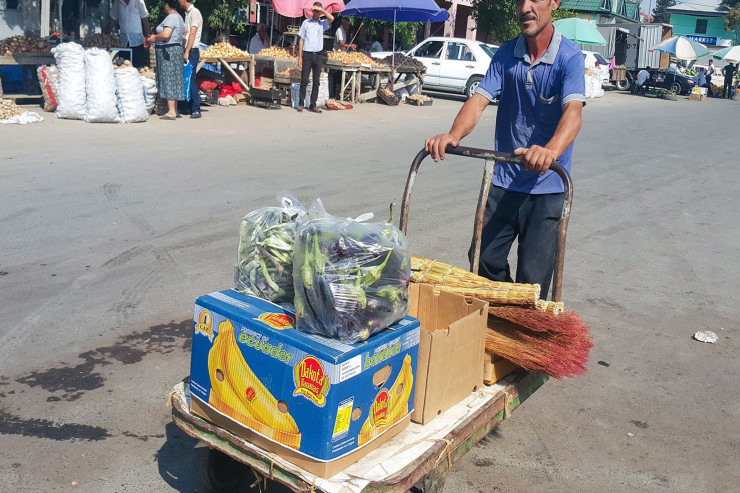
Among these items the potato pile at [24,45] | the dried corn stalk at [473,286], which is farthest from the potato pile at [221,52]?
the dried corn stalk at [473,286]

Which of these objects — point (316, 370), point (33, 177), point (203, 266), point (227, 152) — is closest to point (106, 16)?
point (227, 152)

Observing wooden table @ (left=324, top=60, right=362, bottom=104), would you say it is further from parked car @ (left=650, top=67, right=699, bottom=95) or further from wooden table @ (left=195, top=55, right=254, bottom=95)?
parked car @ (left=650, top=67, right=699, bottom=95)

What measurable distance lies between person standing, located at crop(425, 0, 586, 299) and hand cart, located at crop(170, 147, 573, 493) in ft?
1.43

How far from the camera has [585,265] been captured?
6.65 m

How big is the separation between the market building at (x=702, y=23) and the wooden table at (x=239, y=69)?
2805 inches

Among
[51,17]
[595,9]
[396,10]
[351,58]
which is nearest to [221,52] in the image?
[351,58]

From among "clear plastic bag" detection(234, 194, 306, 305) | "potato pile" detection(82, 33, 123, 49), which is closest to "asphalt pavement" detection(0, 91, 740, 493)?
"clear plastic bag" detection(234, 194, 306, 305)

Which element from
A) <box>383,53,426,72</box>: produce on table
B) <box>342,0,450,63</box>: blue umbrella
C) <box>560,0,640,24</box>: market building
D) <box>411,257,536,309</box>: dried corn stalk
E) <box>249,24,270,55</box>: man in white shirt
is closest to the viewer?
<box>411,257,536,309</box>: dried corn stalk

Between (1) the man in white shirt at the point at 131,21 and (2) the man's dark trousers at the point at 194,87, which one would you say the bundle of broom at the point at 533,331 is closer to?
(2) the man's dark trousers at the point at 194,87

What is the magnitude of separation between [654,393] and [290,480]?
2684mm

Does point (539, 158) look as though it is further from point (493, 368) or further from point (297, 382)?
point (297, 382)

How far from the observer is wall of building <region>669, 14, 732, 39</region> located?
7725 centimetres

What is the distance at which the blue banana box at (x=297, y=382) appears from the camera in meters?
2.44

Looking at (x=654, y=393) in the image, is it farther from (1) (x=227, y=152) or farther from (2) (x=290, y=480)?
(1) (x=227, y=152)
